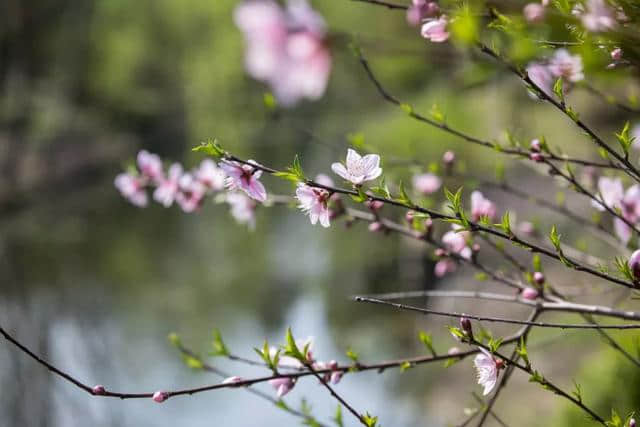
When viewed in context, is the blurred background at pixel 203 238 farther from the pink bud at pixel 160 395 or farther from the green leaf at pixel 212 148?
the pink bud at pixel 160 395

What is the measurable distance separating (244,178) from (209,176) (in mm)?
862

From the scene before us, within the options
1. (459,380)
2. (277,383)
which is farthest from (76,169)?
(277,383)

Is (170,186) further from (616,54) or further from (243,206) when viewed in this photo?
(616,54)

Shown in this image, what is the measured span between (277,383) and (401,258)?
7.73 meters

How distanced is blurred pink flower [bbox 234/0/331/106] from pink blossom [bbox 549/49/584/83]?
0.49 m

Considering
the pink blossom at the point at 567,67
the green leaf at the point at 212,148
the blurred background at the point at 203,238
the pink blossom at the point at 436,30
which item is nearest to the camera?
the green leaf at the point at 212,148

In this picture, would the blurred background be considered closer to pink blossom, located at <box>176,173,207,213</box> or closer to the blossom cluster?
the blossom cluster

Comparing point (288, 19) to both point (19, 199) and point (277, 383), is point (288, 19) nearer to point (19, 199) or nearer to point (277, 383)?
point (277, 383)

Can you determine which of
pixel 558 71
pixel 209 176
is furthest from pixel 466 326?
pixel 209 176

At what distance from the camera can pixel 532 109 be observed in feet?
38.7

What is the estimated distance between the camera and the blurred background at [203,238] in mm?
4227

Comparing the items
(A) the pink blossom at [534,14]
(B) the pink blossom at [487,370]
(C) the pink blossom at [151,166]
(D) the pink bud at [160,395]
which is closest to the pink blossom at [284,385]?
(D) the pink bud at [160,395]

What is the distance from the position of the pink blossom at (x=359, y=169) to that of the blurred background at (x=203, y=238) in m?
0.18

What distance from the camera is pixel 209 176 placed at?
6.23ft
